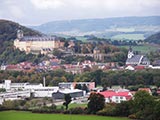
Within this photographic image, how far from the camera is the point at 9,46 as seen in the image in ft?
93.0

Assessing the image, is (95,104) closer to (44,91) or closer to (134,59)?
(44,91)

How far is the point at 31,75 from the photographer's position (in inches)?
827

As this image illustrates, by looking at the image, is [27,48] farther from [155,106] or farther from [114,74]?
[155,106]

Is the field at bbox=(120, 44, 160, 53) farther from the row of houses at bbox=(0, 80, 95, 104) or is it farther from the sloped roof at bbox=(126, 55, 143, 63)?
the row of houses at bbox=(0, 80, 95, 104)

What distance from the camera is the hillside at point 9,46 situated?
88.0 feet

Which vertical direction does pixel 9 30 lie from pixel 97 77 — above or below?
above

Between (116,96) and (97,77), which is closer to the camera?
(116,96)

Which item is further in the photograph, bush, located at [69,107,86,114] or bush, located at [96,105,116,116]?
bush, located at [69,107,86,114]

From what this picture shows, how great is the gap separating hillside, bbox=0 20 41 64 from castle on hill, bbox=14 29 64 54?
48 cm

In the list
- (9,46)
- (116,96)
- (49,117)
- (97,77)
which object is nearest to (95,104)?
(49,117)

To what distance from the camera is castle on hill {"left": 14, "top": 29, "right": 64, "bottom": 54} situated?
1121 inches

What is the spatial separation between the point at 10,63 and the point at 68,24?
62.3m

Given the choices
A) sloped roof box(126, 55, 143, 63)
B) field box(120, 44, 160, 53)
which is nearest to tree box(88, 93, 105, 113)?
sloped roof box(126, 55, 143, 63)

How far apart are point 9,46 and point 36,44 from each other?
1.52 metres
